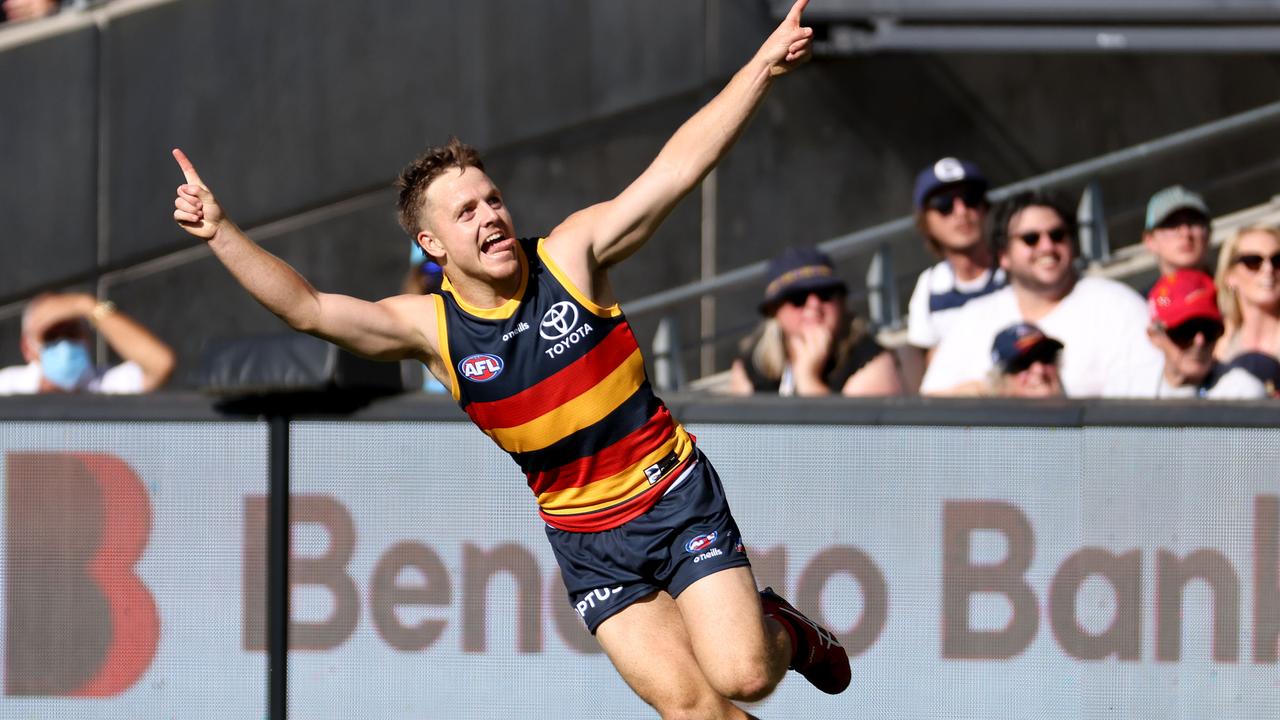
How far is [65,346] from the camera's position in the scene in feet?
24.7

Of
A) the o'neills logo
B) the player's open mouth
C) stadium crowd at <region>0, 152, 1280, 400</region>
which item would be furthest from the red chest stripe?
the o'neills logo

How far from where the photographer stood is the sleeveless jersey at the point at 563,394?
4973 millimetres

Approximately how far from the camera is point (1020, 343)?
623 centimetres

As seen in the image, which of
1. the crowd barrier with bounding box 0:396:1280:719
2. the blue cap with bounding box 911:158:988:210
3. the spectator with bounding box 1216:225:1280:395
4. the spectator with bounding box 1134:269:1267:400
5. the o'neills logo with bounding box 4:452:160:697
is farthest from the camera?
the blue cap with bounding box 911:158:988:210

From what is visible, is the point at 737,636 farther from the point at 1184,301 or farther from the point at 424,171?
the point at 1184,301

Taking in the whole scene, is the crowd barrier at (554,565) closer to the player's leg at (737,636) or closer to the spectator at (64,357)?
the player's leg at (737,636)

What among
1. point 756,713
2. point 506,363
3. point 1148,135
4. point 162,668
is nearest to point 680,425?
point 506,363

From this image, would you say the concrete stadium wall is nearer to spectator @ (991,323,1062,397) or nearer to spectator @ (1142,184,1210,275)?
spectator @ (1142,184,1210,275)

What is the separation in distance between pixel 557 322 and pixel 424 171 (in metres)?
0.62

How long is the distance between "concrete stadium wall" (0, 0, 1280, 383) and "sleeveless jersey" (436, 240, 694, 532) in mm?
5432

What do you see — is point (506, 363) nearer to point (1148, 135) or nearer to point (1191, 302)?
point (1191, 302)

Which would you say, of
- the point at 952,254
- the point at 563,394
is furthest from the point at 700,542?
the point at 952,254

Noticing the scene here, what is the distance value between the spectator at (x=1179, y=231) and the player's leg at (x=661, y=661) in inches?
117

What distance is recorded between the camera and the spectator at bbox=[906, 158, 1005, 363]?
7.25 meters
